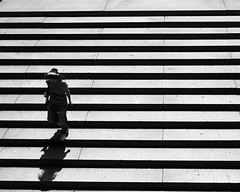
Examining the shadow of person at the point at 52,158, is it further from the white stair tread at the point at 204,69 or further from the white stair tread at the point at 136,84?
the white stair tread at the point at 204,69

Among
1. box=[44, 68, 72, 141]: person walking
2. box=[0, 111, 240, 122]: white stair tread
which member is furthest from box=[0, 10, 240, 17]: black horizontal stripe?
box=[44, 68, 72, 141]: person walking

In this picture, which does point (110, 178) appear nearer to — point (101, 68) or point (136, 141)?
point (136, 141)

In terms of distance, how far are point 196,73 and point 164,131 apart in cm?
164

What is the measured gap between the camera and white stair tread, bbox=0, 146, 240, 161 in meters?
7.87

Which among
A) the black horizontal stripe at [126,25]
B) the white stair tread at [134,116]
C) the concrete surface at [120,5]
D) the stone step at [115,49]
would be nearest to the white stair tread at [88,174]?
the white stair tread at [134,116]

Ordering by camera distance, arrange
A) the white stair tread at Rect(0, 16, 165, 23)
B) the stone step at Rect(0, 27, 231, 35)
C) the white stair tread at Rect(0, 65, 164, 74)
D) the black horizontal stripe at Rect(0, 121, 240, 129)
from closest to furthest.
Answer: the black horizontal stripe at Rect(0, 121, 240, 129), the white stair tread at Rect(0, 65, 164, 74), the stone step at Rect(0, 27, 231, 35), the white stair tread at Rect(0, 16, 165, 23)

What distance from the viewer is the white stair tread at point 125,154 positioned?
7867 mm

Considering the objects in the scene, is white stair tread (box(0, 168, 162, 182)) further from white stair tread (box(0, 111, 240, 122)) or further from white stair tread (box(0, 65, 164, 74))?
white stair tread (box(0, 65, 164, 74))

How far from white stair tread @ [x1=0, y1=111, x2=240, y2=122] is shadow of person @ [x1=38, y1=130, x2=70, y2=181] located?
582 millimetres

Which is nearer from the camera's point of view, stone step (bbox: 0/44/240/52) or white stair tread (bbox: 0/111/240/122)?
white stair tread (bbox: 0/111/240/122)

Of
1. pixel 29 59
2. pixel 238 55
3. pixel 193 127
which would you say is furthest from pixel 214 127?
pixel 29 59

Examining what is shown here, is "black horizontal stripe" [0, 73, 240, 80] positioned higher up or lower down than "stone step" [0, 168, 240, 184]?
higher up

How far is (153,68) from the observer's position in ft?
31.2

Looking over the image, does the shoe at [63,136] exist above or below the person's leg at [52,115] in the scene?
below
